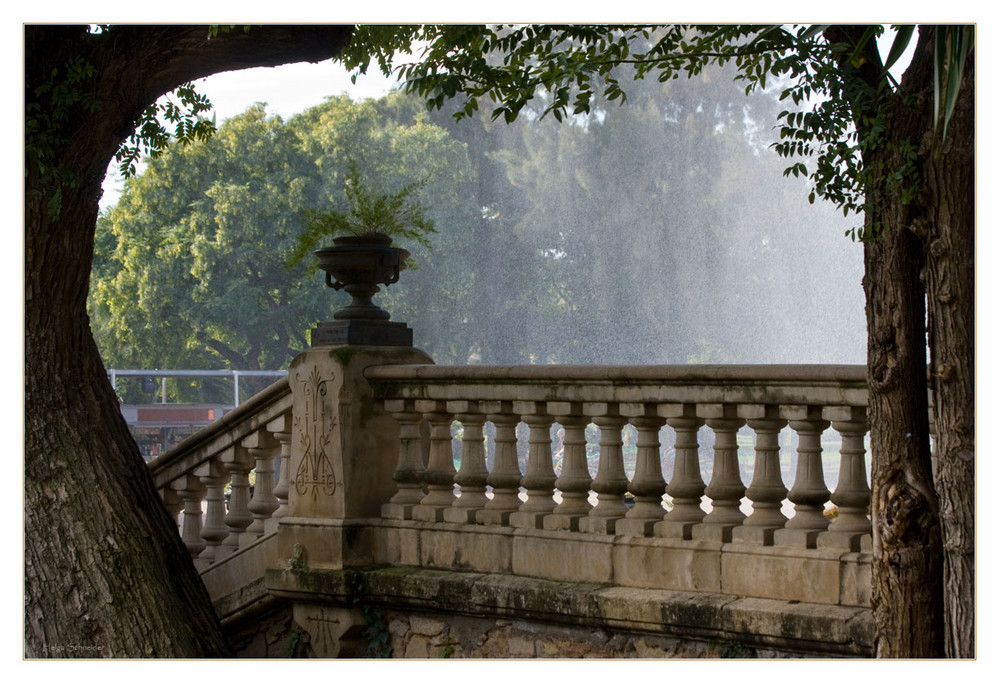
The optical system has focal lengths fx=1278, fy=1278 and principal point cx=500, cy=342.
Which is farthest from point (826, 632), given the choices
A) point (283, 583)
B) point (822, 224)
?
point (822, 224)

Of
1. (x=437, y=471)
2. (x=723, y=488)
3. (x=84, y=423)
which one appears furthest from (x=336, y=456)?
(x=723, y=488)

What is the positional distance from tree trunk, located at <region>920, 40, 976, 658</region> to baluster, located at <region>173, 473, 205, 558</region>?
448 cm

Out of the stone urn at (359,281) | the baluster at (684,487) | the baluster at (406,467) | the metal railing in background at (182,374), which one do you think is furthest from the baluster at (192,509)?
the metal railing in background at (182,374)

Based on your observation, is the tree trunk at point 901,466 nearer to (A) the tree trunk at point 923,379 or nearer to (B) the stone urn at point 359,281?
(A) the tree trunk at point 923,379

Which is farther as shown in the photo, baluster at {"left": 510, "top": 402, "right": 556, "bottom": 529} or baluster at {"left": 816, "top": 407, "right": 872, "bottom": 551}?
baluster at {"left": 510, "top": 402, "right": 556, "bottom": 529}

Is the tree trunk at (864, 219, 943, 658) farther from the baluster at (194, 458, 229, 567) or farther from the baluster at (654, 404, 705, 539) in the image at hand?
the baluster at (194, 458, 229, 567)

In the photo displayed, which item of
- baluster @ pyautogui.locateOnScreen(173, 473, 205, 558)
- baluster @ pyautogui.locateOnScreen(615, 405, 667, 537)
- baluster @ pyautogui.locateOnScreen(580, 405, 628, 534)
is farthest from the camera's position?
baluster @ pyautogui.locateOnScreen(173, 473, 205, 558)

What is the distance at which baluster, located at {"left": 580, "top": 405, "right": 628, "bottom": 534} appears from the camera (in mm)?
5648

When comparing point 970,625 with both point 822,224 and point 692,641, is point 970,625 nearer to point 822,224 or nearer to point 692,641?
point 692,641

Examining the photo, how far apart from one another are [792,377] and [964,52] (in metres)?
1.56

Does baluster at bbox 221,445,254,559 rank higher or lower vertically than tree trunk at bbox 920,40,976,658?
lower

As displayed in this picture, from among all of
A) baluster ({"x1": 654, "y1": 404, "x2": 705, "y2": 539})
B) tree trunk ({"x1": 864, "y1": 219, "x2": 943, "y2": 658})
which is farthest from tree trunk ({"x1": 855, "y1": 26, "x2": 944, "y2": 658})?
baluster ({"x1": 654, "y1": 404, "x2": 705, "y2": 539})

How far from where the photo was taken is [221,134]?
105 ft

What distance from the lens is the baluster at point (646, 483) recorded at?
554 cm
